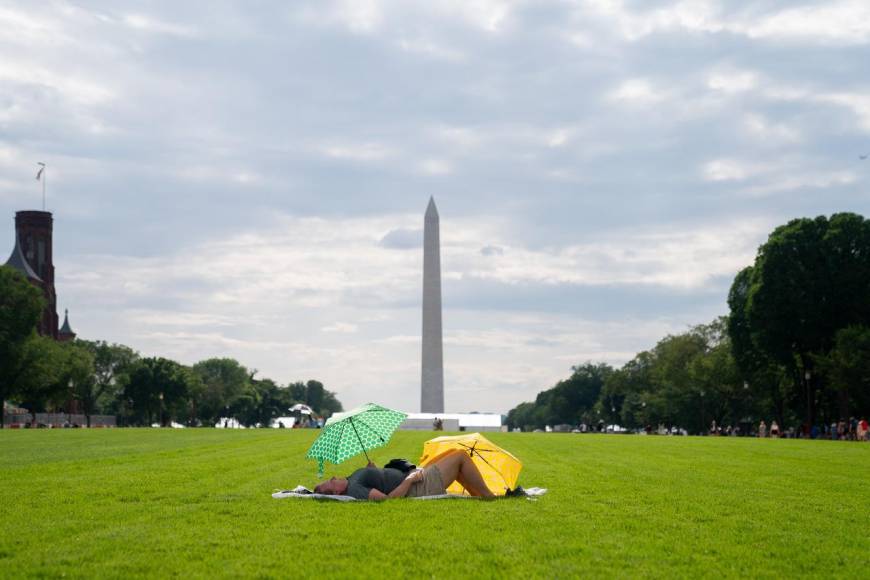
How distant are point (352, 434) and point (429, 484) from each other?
133 centimetres

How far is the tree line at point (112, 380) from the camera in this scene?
288ft

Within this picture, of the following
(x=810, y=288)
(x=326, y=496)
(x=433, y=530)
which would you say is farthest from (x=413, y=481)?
(x=810, y=288)

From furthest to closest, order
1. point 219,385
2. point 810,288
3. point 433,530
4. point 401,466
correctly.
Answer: point 219,385, point 810,288, point 401,466, point 433,530

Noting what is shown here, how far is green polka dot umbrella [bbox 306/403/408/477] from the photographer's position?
1465cm

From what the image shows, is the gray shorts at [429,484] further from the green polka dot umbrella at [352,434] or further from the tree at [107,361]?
the tree at [107,361]

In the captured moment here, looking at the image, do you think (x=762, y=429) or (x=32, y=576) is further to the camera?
(x=762, y=429)

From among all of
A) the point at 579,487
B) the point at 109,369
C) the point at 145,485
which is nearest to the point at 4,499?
the point at 145,485

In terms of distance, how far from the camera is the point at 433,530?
36.2 ft

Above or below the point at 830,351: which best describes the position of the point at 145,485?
below

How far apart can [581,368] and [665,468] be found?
573 feet

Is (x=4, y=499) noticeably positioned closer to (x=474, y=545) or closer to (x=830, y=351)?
(x=474, y=545)

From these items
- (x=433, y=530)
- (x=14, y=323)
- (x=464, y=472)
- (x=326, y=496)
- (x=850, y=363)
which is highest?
(x=14, y=323)

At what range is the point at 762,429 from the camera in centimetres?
7281

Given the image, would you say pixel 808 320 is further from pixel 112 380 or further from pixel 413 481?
pixel 112 380
